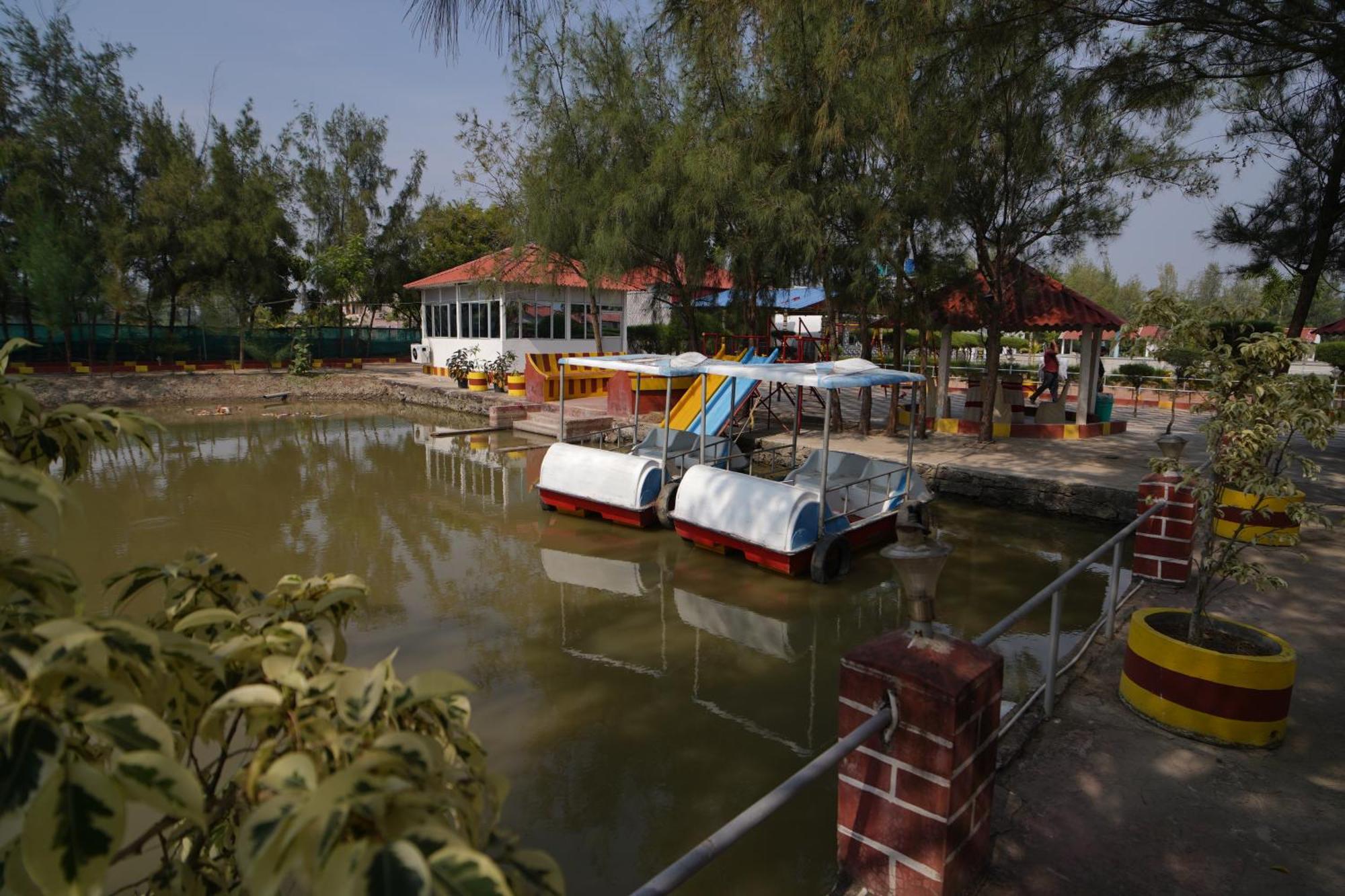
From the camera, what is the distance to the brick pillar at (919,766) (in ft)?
7.70

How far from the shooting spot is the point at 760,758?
14.7 ft

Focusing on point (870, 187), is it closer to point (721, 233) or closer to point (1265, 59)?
point (721, 233)

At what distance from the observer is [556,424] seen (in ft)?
50.5

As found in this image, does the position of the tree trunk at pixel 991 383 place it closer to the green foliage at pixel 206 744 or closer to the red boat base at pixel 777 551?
the red boat base at pixel 777 551

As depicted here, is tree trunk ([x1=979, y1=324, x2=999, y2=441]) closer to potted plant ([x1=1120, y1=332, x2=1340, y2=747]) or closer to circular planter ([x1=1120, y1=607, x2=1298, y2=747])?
potted plant ([x1=1120, y1=332, x2=1340, y2=747])

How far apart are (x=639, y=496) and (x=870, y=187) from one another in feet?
22.0

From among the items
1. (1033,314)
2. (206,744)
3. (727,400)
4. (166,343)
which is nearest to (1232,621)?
(206,744)

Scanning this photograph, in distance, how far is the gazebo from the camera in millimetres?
12758

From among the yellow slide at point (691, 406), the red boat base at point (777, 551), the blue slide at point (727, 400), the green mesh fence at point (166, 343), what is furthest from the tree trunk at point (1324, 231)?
the green mesh fence at point (166, 343)

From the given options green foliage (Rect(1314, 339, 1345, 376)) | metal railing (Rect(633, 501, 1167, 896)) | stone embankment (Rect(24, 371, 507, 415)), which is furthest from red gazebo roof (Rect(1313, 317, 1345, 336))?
stone embankment (Rect(24, 371, 507, 415))

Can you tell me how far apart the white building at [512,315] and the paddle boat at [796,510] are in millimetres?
13299

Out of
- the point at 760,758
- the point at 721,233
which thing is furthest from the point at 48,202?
the point at 760,758

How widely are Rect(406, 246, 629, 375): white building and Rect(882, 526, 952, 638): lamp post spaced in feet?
60.8

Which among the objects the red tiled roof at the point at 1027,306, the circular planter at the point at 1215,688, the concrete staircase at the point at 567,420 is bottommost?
the circular planter at the point at 1215,688
